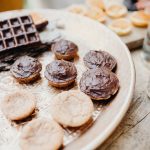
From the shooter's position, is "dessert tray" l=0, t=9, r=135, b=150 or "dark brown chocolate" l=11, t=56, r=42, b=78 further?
"dark brown chocolate" l=11, t=56, r=42, b=78

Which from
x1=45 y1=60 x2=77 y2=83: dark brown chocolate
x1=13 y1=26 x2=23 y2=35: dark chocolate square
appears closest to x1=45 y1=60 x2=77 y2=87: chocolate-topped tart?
x1=45 y1=60 x2=77 y2=83: dark brown chocolate

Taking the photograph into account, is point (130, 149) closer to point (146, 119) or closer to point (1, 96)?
point (146, 119)

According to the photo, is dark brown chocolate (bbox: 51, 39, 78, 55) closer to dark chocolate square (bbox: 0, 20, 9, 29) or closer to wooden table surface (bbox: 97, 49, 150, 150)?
dark chocolate square (bbox: 0, 20, 9, 29)

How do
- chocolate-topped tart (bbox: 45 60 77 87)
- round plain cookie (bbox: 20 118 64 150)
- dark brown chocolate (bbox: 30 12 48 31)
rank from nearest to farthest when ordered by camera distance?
round plain cookie (bbox: 20 118 64 150) → chocolate-topped tart (bbox: 45 60 77 87) → dark brown chocolate (bbox: 30 12 48 31)

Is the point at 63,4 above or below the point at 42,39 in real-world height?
below

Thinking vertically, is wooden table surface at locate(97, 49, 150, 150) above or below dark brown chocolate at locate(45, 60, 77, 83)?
below

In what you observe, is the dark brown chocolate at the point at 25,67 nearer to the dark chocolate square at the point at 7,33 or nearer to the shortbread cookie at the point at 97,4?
the dark chocolate square at the point at 7,33

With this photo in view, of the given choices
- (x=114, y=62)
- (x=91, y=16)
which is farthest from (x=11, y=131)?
(x=91, y=16)

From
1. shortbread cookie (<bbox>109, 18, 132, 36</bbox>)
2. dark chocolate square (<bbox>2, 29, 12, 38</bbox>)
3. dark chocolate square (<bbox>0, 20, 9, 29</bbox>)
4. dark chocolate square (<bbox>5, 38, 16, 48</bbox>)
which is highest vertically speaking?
dark chocolate square (<bbox>0, 20, 9, 29</bbox>)

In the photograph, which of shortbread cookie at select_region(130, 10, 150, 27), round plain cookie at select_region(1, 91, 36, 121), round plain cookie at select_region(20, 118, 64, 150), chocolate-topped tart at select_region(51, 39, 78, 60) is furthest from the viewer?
shortbread cookie at select_region(130, 10, 150, 27)
